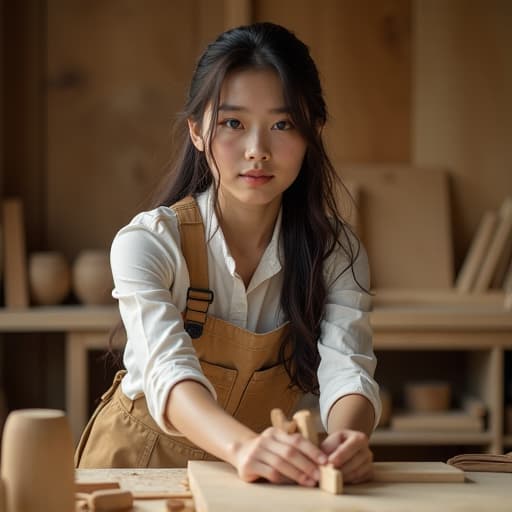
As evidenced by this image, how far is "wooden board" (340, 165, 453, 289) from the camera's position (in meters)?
→ 3.42

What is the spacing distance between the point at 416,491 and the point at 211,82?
82cm

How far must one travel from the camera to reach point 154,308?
1.52 meters

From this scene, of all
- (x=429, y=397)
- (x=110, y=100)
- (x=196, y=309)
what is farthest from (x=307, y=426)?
(x=110, y=100)

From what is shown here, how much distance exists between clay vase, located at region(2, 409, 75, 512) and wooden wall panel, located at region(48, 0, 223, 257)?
241cm

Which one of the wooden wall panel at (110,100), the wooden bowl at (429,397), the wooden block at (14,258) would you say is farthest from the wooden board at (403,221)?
the wooden block at (14,258)

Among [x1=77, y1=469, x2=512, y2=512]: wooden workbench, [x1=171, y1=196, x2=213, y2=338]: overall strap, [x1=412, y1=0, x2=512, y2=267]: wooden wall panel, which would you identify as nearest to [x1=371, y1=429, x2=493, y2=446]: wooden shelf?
[x1=412, y1=0, x2=512, y2=267]: wooden wall panel

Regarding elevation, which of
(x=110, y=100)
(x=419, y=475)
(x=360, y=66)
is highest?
(x=360, y=66)

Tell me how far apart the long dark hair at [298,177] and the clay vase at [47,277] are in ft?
4.54

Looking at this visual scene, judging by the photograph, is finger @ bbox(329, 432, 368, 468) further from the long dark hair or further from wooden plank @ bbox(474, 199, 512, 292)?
wooden plank @ bbox(474, 199, 512, 292)

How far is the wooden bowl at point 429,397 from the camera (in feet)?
10.6

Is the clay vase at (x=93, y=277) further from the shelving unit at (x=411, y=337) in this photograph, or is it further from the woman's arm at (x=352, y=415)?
the woman's arm at (x=352, y=415)

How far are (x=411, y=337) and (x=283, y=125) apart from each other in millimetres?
1612

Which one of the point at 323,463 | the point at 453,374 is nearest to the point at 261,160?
the point at 323,463

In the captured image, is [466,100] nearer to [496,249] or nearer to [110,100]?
[496,249]
